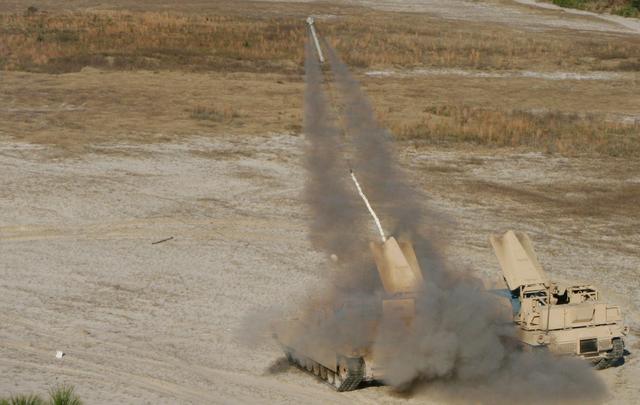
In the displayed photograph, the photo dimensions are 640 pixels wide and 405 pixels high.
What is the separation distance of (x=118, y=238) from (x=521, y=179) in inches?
647

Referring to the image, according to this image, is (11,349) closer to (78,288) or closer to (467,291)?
(78,288)

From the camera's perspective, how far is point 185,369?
2488 cm

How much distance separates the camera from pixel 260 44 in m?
71.5

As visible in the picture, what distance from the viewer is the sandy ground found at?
24766 mm

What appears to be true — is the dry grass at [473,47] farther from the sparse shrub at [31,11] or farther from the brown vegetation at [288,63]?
the sparse shrub at [31,11]

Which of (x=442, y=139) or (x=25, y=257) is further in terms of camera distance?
(x=442, y=139)

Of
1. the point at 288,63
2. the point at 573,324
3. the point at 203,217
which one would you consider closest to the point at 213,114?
the point at 288,63

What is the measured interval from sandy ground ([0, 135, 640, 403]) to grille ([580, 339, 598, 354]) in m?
0.92

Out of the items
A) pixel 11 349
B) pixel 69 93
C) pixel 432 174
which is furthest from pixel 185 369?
pixel 69 93

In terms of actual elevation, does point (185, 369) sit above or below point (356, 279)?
below

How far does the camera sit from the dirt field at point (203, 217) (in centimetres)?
2525

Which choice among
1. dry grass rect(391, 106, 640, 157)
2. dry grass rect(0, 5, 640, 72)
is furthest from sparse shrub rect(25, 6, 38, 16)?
dry grass rect(391, 106, 640, 157)

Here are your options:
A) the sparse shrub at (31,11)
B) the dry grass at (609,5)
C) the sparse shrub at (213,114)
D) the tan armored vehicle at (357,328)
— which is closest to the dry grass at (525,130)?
the sparse shrub at (213,114)

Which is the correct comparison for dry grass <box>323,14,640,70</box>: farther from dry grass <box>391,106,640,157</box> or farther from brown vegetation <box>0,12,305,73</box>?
dry grass <box>391,106,640,157</box>
